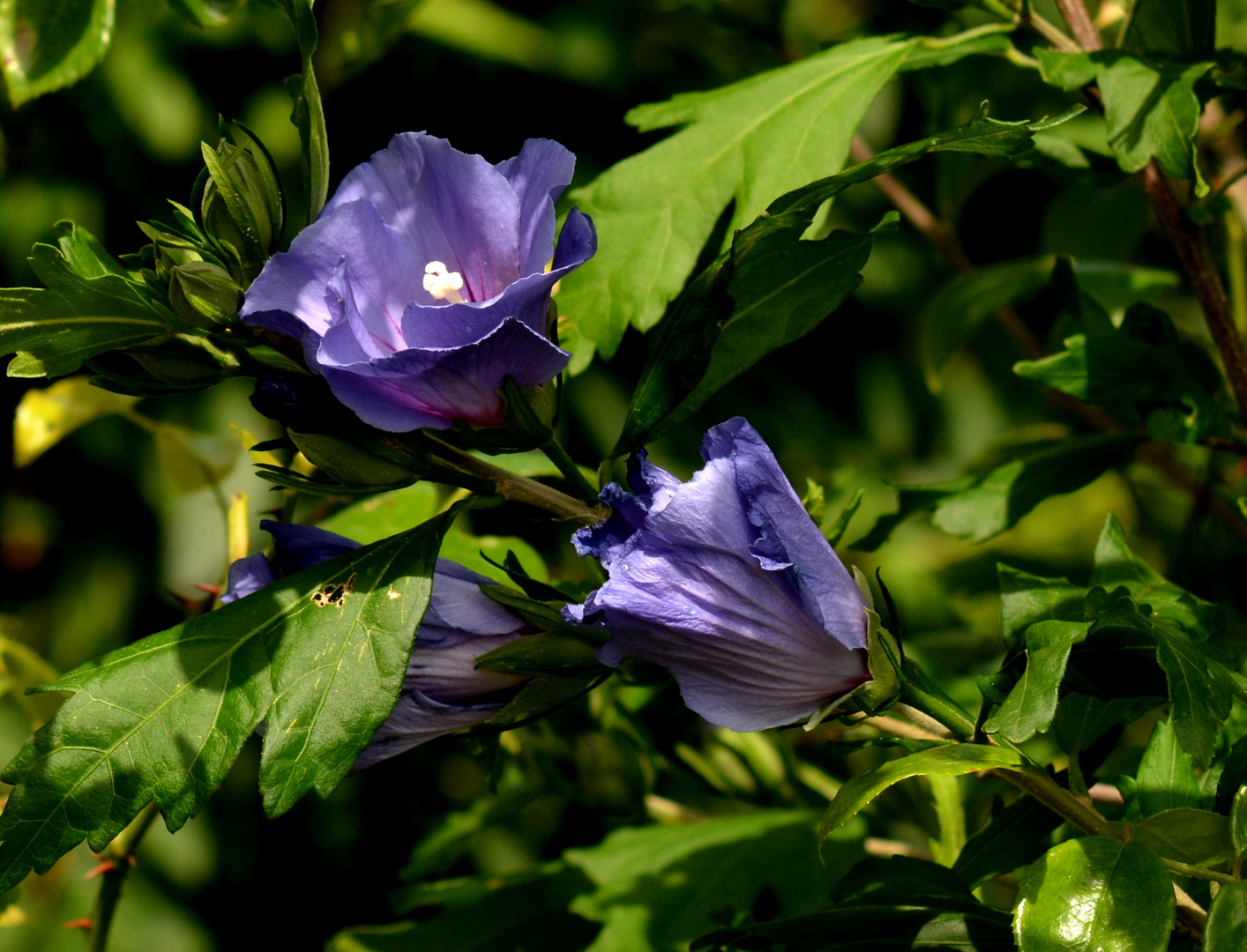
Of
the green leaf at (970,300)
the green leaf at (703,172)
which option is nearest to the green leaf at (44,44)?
the green leaf at (703,172)

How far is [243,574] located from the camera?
25.7 inches

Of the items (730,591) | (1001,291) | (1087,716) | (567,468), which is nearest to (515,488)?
(567,468)

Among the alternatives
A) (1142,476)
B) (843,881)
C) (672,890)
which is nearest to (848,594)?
(843,881)

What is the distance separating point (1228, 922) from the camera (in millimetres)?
548

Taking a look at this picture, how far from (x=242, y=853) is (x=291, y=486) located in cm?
163

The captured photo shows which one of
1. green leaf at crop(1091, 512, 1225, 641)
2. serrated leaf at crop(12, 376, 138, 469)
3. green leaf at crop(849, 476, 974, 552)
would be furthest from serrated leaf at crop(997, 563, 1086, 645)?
serrated leaf at crop(12, 376, 138, 469)

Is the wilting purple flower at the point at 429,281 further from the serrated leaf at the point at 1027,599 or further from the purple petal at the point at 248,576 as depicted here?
the serrated leaf at the point at 1027,599

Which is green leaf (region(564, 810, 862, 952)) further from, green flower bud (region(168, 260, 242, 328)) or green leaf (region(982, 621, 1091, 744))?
green flower bud (region(168, 260, 242, 328))

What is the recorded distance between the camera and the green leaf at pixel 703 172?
0.89 m

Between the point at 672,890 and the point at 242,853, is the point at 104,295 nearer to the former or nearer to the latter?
the point at 672,890

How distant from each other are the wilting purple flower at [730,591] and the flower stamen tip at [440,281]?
0.13 meters

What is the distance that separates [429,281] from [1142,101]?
495 millimetres

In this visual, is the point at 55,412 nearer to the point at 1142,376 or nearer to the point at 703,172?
the point at 703,172

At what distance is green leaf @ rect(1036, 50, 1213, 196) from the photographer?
796 millimetres
